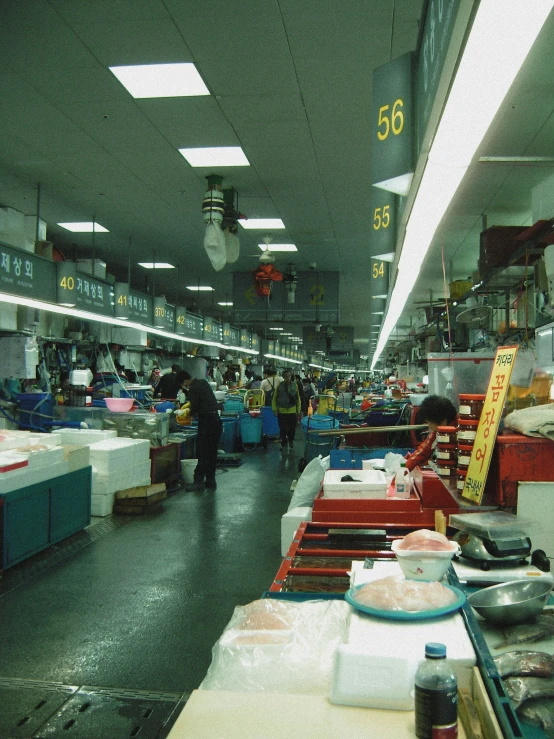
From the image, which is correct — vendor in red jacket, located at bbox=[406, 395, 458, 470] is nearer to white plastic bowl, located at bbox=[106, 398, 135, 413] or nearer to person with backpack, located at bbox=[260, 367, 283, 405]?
white plastic bowl, located at bbox=[106, 398, 135, 413]

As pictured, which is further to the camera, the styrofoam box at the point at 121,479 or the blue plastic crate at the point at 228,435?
the blue plastic crate at the point at 228,435

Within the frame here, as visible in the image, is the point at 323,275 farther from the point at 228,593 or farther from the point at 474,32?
the point at 474,32

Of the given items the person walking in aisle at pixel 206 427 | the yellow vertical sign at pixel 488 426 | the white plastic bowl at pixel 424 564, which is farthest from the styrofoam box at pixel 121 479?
the white plastic bowl at pixel 424 564

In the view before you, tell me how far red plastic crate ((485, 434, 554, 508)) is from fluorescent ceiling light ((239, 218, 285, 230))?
633 centimetres

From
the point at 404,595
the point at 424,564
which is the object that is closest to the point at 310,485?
the point at 424,564

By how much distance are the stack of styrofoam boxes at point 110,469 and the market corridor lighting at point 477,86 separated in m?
5.16

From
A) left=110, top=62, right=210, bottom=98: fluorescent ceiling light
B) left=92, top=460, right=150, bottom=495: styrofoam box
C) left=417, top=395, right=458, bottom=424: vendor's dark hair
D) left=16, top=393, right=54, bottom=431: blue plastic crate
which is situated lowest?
left=92, top=460, right=150, bottom=495: styrofoam box

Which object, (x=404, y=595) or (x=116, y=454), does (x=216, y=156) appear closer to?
(x=116, y=454)

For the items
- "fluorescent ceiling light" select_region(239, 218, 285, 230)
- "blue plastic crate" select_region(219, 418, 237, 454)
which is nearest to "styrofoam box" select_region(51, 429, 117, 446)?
"fluorescent ceiling light" select_region(239, 218, 285, 230)

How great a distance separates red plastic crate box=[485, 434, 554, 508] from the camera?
3197mm

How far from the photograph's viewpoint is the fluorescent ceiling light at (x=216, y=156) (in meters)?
6.08

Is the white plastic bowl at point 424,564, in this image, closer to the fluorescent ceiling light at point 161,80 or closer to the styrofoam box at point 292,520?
the styrofoam box at point 292,520

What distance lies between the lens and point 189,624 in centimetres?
407

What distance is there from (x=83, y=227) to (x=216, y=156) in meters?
3.95
